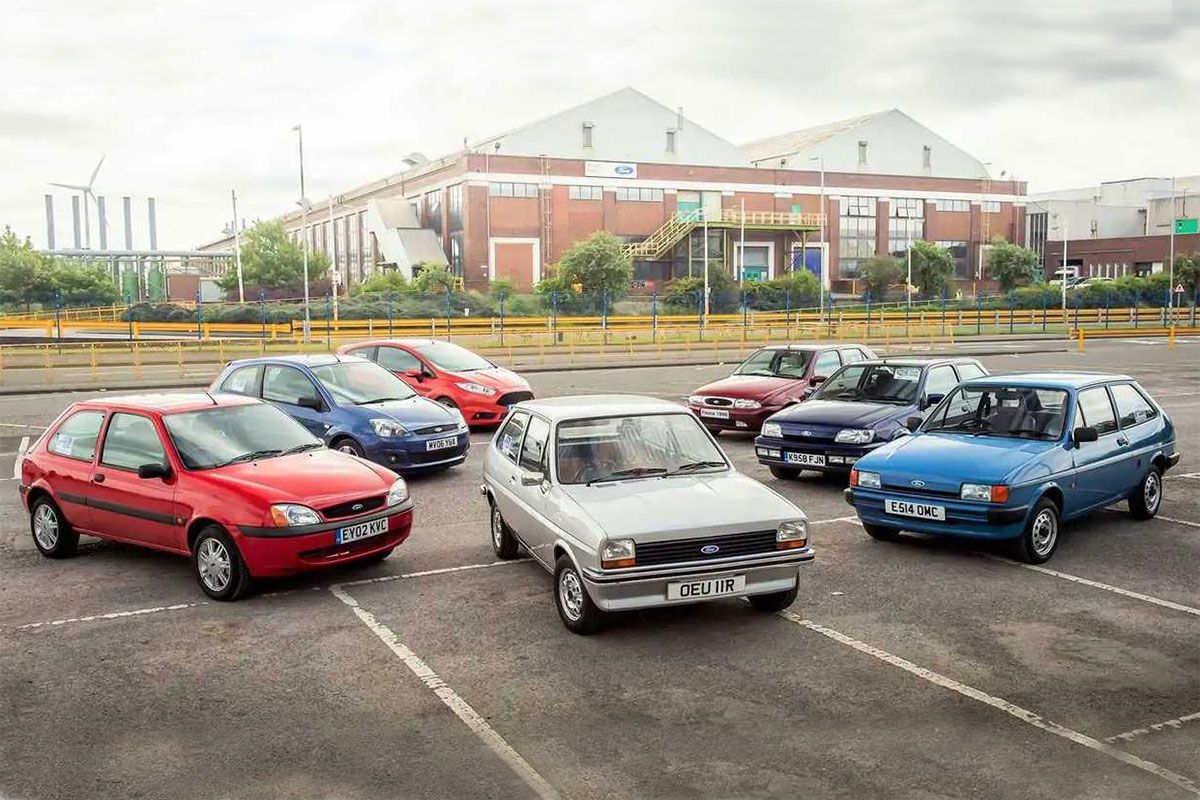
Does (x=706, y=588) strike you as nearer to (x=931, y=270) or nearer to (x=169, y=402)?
(x=169, y=402)

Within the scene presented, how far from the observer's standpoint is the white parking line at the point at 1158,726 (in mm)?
5379

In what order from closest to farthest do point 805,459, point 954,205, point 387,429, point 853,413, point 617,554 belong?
point 617,554, point 805,459, point 853,413, point 387,429, point 954,205

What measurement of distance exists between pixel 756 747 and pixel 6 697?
4.22 meters

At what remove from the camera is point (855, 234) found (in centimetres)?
8581

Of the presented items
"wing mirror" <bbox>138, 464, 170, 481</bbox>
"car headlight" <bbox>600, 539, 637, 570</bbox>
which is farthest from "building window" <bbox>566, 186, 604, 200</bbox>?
"car headlight" <bbox>600, 539, 637, 570</bbox>

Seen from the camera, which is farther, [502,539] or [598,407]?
[502,539]

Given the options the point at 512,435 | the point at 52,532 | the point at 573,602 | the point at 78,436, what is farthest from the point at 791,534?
the point at 52,532

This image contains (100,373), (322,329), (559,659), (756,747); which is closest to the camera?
(756,747)

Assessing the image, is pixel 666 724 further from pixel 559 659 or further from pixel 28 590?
pixel 28 590

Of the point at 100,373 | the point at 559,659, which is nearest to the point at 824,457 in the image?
the point at 559,659

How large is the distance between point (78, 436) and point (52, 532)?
0.87m

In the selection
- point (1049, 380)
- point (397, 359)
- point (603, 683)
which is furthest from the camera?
point (397, 359)

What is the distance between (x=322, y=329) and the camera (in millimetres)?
45562

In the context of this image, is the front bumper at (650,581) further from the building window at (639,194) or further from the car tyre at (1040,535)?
the building window at (639,194)
